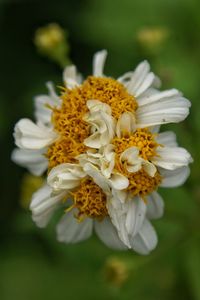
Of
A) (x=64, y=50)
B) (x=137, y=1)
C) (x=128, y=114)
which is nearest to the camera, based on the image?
(x=128, y=114)

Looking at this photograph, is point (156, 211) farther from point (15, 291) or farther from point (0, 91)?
point (0, 91)

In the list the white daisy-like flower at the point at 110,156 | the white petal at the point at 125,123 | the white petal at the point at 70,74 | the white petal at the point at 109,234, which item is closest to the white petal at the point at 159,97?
the white daisy-like flower at the point at 110,156

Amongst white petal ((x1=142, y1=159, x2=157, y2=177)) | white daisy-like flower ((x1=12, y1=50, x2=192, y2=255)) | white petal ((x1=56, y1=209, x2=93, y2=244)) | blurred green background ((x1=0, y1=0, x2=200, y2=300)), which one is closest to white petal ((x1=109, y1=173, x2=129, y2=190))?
white daisy-like flower ((x1=12, y1=50, x2=192, y2=255))

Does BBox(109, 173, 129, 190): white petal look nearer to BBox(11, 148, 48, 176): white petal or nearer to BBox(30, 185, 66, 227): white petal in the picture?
BBox(30, 185, 66, 227): white petal

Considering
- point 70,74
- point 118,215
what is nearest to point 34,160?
point 70,74

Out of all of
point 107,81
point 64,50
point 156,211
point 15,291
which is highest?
point 64,50

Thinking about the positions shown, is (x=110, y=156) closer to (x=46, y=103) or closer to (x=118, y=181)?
(x=118, y=181)

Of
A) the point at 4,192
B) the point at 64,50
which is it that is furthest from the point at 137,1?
the point at 4,192

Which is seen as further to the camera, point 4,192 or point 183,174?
point 4,192
